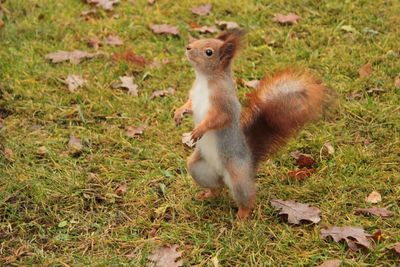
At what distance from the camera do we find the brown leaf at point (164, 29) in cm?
447

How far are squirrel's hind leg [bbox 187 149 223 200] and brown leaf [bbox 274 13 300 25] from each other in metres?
2.18

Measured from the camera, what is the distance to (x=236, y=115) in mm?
2605

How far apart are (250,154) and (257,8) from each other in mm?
2387

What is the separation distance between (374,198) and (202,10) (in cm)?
248

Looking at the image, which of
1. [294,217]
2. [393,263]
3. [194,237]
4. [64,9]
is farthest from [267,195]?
[64,9]

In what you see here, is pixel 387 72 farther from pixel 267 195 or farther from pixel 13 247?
pixel 13 247

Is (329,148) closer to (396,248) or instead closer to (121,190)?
(396,248)

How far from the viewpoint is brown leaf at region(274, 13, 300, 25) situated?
456 centimetres

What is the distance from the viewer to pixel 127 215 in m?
2.85

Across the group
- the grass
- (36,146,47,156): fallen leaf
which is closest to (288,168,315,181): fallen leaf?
the grass

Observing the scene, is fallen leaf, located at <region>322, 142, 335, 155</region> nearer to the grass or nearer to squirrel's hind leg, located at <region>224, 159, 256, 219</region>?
the grass

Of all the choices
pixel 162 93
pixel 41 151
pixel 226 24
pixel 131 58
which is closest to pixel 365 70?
pixel 226 24

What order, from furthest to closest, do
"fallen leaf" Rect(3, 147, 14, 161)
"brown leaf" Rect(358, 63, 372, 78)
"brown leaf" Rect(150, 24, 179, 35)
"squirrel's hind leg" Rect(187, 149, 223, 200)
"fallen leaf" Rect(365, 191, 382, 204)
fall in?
"brown leaf" Rect(150, 24, 179, 35)
"brown leaf" Rect(358, 63, 372, 78)
"fallen leaf" Rect(3, 147, 14, 161)
"fallen leaf" Rect(365, 191, 382, 204)
"squirrel's hind leg" Rect(187, 149, 223, 200)

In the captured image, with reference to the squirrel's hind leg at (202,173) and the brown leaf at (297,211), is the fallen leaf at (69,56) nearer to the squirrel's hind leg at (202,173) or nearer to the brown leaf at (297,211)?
the squirrel's hind leg at (202,173)
